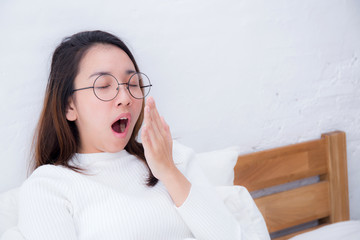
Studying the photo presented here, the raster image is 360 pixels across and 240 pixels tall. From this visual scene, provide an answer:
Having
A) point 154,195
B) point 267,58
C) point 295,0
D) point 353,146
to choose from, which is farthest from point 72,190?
point 353,146

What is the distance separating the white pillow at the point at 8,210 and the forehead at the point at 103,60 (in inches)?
17.2

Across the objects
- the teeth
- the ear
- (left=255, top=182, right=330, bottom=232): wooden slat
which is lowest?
(left=255, top=182, right=330, bottom=232): wooden slat

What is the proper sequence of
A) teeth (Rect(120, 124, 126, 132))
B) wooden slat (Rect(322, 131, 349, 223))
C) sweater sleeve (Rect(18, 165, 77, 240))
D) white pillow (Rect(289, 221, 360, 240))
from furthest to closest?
wooden slat (Rect(322, 131, 349, 223)) → white pillow (Rect(289, 221, 360, 240)) → teeth (Rect(120, 124, 126, 132)) → sweater sleeve (Rect(18, 165, 77, 240))

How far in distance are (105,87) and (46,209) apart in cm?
35

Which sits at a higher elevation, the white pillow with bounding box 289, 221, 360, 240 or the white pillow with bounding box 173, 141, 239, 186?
the white pillow with bounding box 173, 141, 239, 186

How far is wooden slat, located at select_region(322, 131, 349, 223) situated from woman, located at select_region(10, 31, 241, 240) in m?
0.77

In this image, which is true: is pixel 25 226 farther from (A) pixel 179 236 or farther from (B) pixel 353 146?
(B) pixel 353 146

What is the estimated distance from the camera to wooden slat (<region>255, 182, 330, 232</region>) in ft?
4.62

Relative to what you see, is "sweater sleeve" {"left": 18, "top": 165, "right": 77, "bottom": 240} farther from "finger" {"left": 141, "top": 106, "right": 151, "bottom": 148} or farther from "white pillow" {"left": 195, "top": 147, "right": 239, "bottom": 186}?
"white pillow" {"left": 195, "top": 147, "right": 239, "bottom": 186}

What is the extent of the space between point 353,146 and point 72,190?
1406 millimetres

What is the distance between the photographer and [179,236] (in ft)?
3.14

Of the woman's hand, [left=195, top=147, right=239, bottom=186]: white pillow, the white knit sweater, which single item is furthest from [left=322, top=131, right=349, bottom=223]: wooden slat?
the woman's hand

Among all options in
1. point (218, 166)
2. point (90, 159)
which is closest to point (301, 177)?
point (218, 166)

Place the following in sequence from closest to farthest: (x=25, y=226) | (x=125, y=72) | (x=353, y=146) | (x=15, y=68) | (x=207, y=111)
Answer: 1. (x=25, y=226)
2. (x=125, y=72)
3. (x=15, y=68)
4. (x=207, y=111)
5. (x=353, y=146)
